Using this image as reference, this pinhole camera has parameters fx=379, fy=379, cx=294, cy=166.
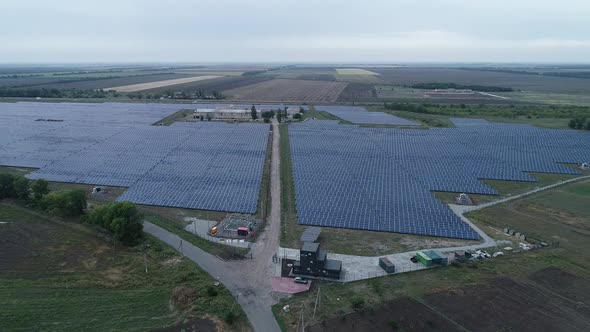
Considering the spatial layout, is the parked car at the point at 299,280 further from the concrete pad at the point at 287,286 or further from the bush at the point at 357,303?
the bush at the point at 357,303

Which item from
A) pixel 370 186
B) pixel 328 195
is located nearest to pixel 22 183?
pixel 328 195

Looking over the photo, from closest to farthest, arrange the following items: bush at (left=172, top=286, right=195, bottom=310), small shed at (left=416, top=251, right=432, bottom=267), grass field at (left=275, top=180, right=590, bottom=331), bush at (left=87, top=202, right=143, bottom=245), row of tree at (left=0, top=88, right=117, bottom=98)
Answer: grass field at (left=275, top=180, right=590, bottom=331) → bush at (left=172, top=286, right=195, bottom=310) → small shed at (left=416, top=251, right=432, bottom=267) → bush at (left=87, top=202, right=143, bottom=245) → row of tree at (left=0, top=88, right=117, bottom=98)

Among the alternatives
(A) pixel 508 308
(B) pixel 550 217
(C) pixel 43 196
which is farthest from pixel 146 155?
(B) pixel 550 217

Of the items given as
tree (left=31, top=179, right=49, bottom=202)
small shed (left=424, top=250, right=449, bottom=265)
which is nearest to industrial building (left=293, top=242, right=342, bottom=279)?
small shed (left=424, top=250, right=449, bottom=265)

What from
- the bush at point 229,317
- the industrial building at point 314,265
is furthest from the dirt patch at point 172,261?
the industrial building at point 314,265

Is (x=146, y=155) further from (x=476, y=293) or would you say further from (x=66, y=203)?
A: (x=476, y=293)

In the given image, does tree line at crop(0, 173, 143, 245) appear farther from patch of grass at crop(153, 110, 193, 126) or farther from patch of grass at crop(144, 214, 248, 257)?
patch of grass at crop(153, 110, 193, 126)
